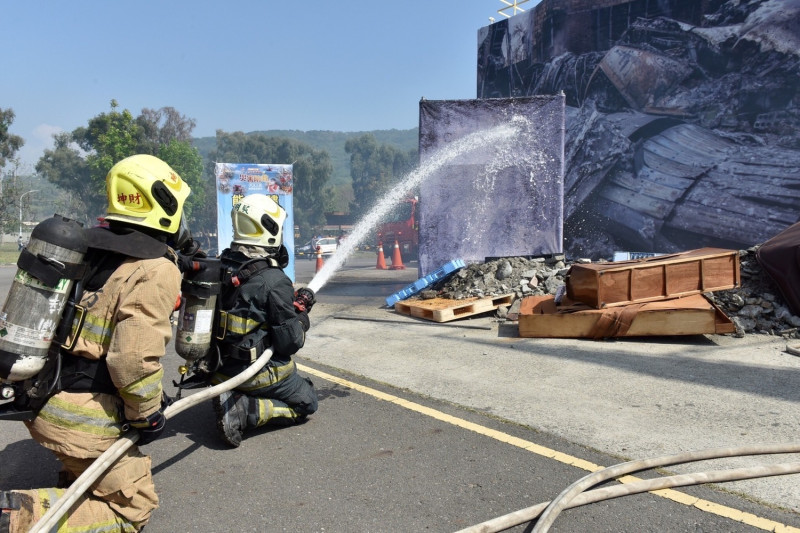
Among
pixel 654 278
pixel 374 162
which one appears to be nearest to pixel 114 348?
pixel 654 278

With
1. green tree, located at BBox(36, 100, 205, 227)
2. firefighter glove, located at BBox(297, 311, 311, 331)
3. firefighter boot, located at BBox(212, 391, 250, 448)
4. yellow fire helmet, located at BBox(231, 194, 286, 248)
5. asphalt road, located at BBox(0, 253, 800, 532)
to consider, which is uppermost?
green tree, located at BBox(36, 100, 205, 227)

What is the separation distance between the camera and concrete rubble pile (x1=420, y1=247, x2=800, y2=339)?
6.97 m

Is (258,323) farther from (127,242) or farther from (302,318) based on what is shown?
(127,242)

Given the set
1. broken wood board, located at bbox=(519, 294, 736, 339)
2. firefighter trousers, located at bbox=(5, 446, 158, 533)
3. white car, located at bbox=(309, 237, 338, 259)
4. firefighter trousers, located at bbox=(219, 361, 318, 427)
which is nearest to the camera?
firefighter trousers, located at bbox=(5, 446, 158, 533)

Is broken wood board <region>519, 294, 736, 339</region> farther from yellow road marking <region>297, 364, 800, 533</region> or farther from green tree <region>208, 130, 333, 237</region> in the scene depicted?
green tree <region>208, 130, 333, 237</region>

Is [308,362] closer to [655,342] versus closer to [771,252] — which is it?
[655,342]

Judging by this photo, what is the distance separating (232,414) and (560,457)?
84.5 inches

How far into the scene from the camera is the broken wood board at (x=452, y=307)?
28.1ft

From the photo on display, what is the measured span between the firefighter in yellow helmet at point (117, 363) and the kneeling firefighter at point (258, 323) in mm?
1147

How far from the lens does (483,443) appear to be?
3.78 metres

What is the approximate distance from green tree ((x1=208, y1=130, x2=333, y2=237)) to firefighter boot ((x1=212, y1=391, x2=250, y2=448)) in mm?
60292

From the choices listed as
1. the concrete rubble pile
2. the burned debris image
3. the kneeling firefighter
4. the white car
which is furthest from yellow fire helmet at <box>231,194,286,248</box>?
the white car

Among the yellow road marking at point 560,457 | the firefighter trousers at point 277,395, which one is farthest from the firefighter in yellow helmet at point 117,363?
the yellow road marking at point 560,457

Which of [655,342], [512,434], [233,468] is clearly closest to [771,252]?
[655,342]
